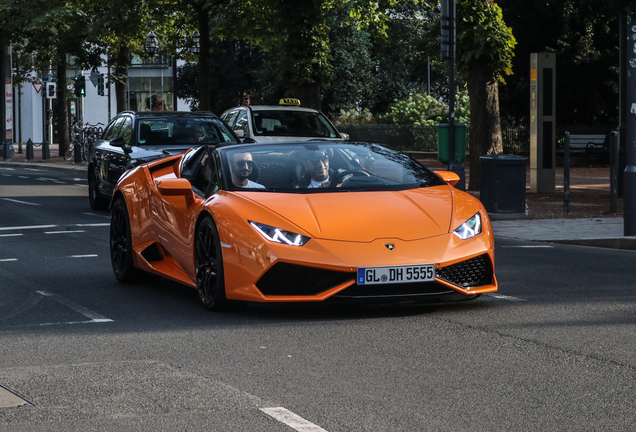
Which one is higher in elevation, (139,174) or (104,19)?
(104,19)

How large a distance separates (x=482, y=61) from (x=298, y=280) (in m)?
14.2

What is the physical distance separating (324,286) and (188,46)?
28074 mm

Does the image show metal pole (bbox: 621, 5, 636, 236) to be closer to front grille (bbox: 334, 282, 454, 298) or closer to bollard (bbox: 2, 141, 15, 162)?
front grille (bbox: 334, 282, 454, 298)

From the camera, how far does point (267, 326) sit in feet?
23.9

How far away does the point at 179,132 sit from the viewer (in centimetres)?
1680

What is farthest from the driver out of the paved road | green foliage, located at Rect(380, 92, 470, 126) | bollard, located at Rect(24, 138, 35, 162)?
bollard, located at Rect(24, 138, 35, 162)

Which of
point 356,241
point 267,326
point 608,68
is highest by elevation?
point 608,68

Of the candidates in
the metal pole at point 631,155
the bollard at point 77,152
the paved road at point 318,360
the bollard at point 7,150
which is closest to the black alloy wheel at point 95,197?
the paved road at point 318,360

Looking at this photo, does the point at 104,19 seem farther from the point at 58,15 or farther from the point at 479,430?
the point at 479,430

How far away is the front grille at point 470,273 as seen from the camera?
7.43 m

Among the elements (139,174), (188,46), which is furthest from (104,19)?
(139,174)

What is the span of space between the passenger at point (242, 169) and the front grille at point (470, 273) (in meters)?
1.60

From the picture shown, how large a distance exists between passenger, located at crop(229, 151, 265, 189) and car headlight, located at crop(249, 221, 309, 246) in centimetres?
78

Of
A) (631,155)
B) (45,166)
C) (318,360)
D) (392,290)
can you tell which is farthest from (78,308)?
(45,166)
